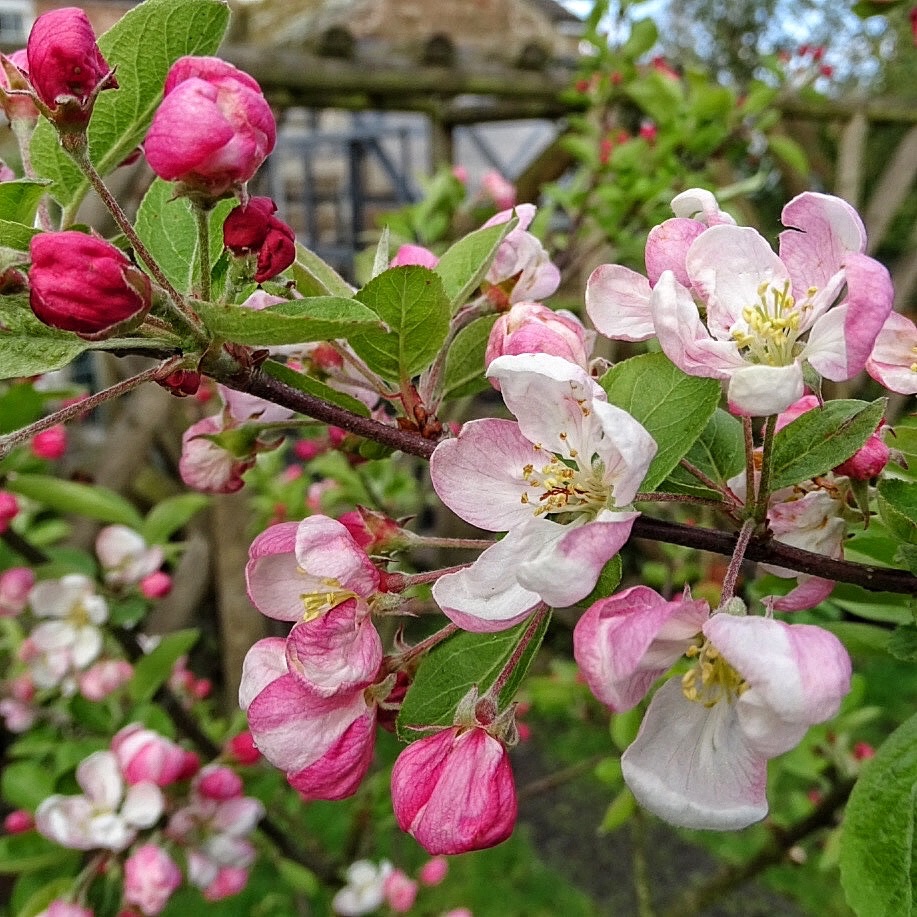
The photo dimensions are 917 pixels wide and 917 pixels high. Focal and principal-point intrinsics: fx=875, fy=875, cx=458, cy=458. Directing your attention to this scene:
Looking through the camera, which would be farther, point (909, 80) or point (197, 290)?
point (909, 80)

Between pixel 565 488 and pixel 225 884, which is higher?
pixel 565 488

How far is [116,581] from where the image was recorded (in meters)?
1.81

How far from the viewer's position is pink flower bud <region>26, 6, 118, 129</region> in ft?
1.77

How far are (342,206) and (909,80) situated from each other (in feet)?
16.5

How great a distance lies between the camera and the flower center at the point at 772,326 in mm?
599

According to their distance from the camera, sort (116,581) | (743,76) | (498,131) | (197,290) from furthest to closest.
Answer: (743,76) → (498,131) → (116,581) → (197,290)

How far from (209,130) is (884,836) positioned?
26.7 inches

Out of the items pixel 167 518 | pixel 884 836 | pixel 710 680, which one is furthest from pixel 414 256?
pixel 167 518

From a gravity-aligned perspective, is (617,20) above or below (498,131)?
above

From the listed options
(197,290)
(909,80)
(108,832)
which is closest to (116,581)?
(108,832)

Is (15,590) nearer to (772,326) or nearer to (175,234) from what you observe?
(175,234)

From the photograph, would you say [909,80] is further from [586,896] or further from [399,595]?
[399,595]

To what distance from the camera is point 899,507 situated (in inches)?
24.1

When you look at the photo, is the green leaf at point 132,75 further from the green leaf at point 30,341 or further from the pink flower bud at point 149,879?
the pink flower bud at point 149,879
